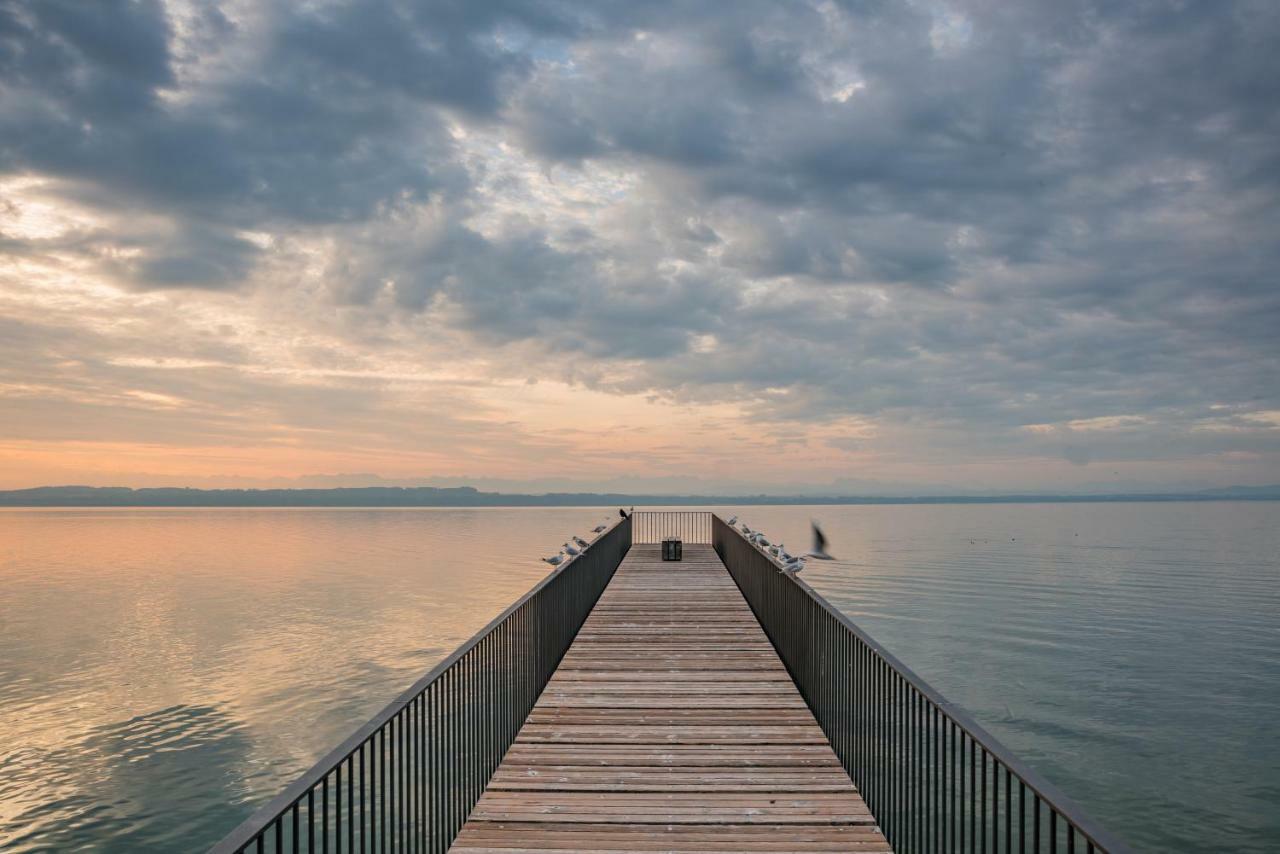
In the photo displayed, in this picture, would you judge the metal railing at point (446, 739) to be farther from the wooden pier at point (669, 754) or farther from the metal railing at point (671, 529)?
the metal railing at point (671, 529)

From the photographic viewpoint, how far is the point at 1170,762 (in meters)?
16.1

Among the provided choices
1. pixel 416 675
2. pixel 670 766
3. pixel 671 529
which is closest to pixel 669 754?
pixel 670 766

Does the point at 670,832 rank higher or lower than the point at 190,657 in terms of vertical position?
higher

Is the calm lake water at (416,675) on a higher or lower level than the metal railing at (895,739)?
lower

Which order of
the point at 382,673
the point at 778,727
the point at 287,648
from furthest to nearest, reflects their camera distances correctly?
the point at 287,648
the point at 382,673
the point at 778,727

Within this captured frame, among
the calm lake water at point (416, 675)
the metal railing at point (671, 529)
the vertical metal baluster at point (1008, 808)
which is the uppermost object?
the vertical metal baluster at point (1008, 808)

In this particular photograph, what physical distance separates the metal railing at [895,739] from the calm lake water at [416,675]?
858 cm

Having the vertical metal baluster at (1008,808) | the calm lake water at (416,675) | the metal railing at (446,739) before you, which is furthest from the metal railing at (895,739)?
the calm lake water at (416,675)

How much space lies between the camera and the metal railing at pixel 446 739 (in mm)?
3541

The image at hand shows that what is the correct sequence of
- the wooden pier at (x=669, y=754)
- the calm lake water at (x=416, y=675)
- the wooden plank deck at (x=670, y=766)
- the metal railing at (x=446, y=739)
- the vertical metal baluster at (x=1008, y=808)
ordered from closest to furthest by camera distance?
the vertical metal baluster at (x=1008, y=808) → the metal railing at (x=446, y=739) → the wooden pier at (x=669, y=754) → the wooden plank deck at (x=670, y=766) → the calm lake water at (x=416, y=675)

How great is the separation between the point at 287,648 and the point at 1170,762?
82.6 ft

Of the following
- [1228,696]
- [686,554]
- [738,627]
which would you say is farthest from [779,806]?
[1228,696]

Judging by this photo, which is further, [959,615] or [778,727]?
[959,615]

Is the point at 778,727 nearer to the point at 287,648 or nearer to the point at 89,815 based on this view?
the point at 89,815
